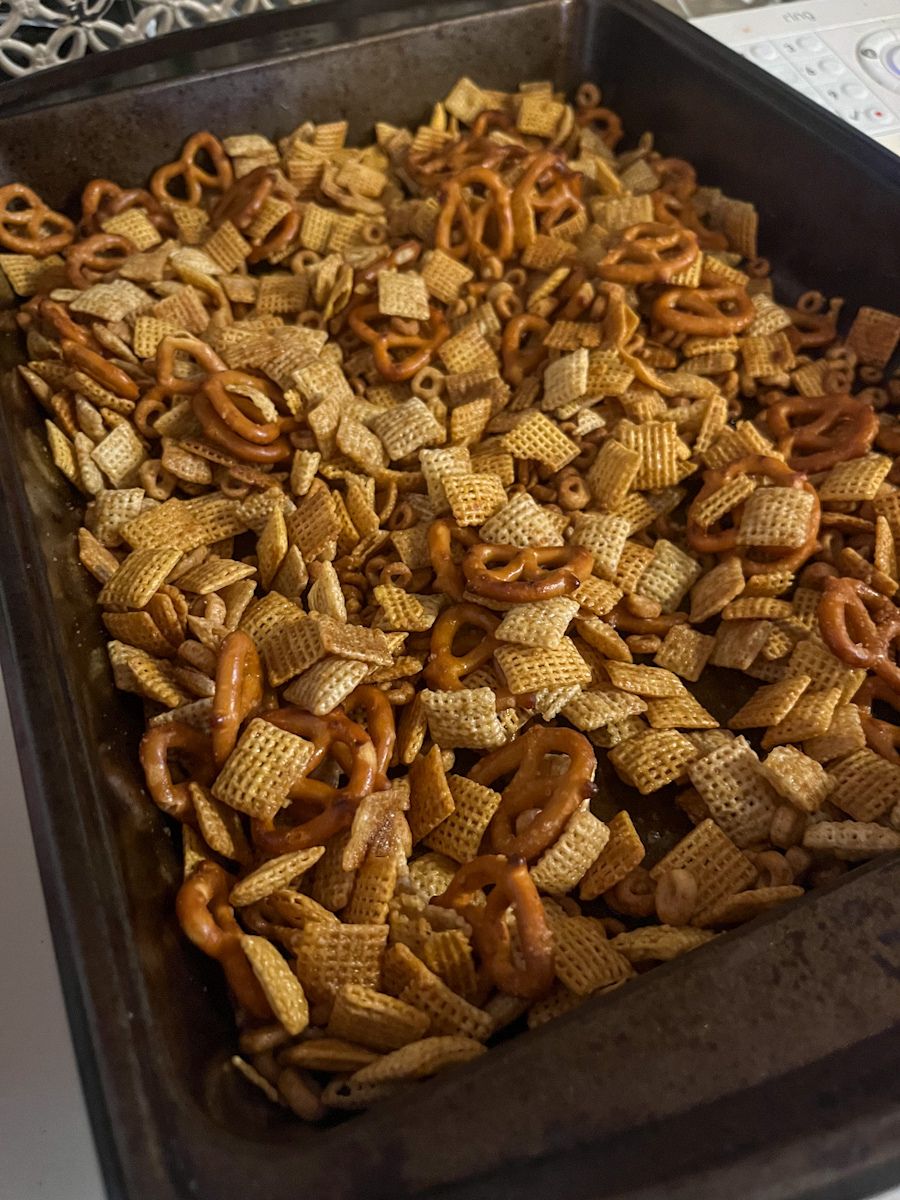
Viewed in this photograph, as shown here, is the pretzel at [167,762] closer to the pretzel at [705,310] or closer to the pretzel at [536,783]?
the pretzel at [536,783]

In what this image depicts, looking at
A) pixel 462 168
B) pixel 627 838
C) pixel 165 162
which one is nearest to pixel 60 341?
pixel 165 162

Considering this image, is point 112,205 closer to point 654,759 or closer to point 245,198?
point 245,198

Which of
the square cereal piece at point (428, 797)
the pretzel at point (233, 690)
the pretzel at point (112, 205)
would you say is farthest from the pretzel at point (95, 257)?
the square cereal piece at point (428, 797)

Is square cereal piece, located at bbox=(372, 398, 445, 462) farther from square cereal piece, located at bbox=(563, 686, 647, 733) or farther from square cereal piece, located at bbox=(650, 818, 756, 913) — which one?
square cereal piece, located at bbox=(650, 818, 756, 913)

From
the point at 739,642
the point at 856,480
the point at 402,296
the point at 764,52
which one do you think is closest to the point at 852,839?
the point at 739,642

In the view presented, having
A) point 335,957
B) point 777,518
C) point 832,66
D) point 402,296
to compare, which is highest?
point 832,66

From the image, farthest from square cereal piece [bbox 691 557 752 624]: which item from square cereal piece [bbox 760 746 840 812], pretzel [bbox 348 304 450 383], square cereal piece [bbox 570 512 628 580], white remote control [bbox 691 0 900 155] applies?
white remote control [bbox 691 0 900 155]

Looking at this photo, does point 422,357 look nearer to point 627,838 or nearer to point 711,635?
point 711,635
